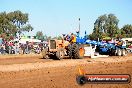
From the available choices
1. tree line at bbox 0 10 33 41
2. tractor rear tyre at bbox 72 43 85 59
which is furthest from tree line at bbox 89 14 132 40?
tractor rear tyre at bbox 72 43 85 59

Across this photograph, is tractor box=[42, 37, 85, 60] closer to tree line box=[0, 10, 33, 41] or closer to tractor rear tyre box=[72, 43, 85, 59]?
tractor rear tyre box=[72, 43, 85, 59]

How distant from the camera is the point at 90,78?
7.88m

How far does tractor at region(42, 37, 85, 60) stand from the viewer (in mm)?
23234

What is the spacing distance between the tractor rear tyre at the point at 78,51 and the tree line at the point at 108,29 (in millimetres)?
59616

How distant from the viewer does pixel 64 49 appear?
2348 cm

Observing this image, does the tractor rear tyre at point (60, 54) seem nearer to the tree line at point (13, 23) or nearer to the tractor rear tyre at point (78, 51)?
the tractor rear tyre at point (78, 51)

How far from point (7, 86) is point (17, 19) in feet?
215

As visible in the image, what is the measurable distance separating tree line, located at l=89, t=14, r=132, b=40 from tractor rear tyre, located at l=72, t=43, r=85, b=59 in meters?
59.6

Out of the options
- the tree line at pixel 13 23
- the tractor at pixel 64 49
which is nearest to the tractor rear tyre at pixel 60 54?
the tractor at pixel 64 49

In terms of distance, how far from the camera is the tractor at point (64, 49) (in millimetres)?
23234

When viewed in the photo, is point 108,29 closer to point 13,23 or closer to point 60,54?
point 13,23

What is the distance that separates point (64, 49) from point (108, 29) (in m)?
67.6

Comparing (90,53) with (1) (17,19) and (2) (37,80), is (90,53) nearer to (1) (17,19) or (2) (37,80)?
(2) (37,80)

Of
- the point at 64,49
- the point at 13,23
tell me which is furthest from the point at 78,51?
the point at 13,23
